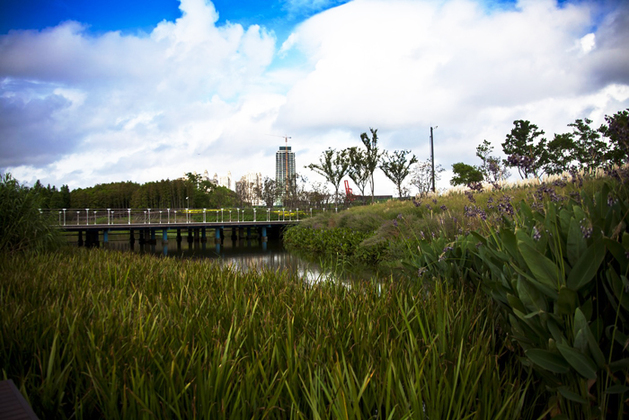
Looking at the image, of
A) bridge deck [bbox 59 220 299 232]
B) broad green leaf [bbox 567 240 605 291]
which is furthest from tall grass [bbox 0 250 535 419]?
bridge deck [bbox 59 220 299 232]

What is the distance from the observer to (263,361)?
2.15 metres

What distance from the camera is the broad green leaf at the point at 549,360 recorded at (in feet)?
5.56

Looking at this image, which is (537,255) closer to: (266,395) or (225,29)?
(266,395)

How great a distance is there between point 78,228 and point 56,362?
21477 mm

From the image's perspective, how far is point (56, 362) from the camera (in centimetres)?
220

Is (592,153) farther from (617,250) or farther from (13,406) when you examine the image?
→ (13,406)

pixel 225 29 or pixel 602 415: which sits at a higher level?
pixel 225 29

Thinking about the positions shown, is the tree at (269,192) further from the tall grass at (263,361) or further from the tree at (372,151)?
the tall grass at (263,361)

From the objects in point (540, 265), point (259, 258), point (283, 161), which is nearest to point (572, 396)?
point (540, 265)

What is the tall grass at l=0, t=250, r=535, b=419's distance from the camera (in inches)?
65.6

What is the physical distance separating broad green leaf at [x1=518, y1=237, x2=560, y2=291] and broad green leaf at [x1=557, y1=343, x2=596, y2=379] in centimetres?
27

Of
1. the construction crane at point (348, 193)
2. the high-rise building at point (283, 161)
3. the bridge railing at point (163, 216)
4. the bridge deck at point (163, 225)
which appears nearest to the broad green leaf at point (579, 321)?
the bridge railing at point (163, 216)

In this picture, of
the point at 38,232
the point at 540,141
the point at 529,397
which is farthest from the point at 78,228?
the point at 540,141

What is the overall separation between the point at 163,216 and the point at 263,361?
2243 cm
